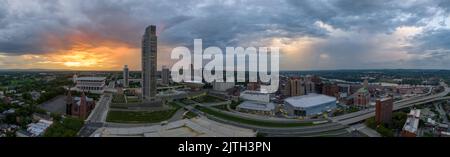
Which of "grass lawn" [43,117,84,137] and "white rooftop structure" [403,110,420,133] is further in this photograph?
"white rooftop structure" [403,110,420,133]

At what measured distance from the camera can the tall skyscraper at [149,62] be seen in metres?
9.83

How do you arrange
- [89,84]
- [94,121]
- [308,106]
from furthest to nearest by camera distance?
1. [89,84]
2. [308,106]
3. [94,121]

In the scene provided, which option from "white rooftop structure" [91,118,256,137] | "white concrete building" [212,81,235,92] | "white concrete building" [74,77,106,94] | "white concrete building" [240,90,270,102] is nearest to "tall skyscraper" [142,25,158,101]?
"white concrete building" [74,77,106,94]

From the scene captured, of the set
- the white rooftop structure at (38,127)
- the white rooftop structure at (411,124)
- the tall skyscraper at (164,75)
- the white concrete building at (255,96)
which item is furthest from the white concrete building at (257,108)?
the tall skyscraper at (164,75)

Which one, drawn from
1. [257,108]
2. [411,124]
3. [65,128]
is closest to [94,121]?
[65,128]

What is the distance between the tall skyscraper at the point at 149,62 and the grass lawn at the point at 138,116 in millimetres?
3276

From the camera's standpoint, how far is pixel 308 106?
895cm

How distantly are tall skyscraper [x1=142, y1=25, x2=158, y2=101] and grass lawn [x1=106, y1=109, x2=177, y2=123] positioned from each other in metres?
3.28

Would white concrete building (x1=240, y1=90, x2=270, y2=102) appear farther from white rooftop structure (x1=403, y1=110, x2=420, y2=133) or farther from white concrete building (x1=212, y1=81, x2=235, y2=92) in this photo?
white rooftop structure (x1=403, y1=110, x2=420, y2=133)

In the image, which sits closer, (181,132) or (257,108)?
(181,132)

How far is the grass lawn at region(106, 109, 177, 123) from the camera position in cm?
572

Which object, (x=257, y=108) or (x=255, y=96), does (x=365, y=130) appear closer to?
(x=257, y=108)

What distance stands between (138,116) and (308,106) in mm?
5364
